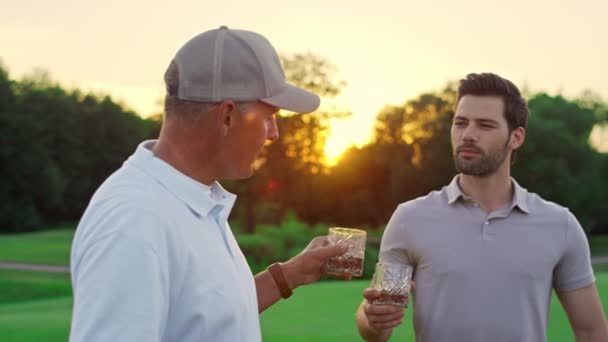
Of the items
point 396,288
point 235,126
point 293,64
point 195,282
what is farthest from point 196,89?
point 293,64

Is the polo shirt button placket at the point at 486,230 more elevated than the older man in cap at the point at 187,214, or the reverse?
the older man in cap at the point at 187,214

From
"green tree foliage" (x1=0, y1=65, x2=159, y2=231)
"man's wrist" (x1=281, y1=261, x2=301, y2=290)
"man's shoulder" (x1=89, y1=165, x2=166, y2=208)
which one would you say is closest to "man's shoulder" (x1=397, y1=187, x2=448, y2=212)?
"man's wrist" (x1=281, y1=261, x2=301, y2=290)

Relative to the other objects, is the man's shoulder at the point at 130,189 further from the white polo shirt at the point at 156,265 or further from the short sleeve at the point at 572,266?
the short sleeve at the point at 572,266

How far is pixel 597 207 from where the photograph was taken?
5625cm

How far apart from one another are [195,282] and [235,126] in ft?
A: 1.75

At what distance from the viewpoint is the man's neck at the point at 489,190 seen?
15.2 ft

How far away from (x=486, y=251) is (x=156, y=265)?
2.55 metres

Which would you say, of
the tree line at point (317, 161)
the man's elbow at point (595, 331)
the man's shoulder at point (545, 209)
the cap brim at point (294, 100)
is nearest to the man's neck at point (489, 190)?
the man's shoulder at point (545, 209)

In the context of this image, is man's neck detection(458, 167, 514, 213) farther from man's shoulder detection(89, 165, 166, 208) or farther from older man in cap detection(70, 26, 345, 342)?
man's shoulder detection(89, 165, 166, 208)

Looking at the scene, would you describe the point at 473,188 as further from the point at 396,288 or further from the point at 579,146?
the point at 579,146

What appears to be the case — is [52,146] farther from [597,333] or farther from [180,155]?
[180,155]

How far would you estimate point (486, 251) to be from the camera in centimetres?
439

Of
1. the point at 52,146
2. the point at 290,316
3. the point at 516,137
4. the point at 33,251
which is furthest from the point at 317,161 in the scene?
the point at 516,137

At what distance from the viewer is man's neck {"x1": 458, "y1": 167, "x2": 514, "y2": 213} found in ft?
15.2
